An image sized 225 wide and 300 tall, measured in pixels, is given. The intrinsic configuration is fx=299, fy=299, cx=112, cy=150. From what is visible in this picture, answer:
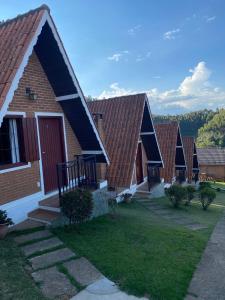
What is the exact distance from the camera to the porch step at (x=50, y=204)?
8.10 m

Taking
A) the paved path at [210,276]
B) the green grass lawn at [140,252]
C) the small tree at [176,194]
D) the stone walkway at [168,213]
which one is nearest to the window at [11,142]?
the green grass lawn at [140,252]

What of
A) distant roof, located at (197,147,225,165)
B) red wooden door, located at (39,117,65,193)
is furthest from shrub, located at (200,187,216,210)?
distant roof, located at (197,147,225,165)

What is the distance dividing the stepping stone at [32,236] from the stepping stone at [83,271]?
1.32m

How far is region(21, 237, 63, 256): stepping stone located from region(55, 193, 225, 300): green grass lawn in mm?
237

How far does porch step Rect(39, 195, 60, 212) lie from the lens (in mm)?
8098

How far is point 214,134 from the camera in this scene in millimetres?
83500

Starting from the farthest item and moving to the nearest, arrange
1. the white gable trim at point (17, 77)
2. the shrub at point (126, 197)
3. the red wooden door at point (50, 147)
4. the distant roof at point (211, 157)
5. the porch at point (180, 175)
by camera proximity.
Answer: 1. the distant roof at point (211, 157)
2. the porch at point (180, 175)
3. the shrub at point (126, 197)
4. the red wooden door at point (50, 147)
5. the white gable trim at point (17, 77)

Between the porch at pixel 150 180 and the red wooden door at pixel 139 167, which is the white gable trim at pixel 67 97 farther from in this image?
the red wooden door at pixel 139 167

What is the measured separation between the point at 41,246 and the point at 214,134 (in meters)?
83.1

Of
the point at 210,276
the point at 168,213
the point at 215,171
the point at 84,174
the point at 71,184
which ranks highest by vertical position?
the point at 84,174

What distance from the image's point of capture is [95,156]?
33.0 feet

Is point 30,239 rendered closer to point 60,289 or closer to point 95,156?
point 60,289

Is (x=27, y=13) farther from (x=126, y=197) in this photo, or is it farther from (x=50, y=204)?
(x=126, y=197)

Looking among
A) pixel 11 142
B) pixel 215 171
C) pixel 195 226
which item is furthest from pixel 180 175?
pixel 215 171
